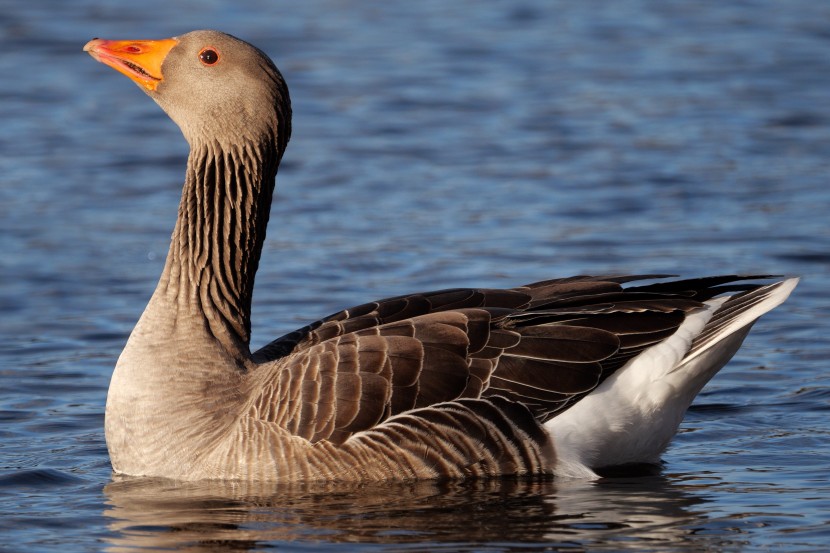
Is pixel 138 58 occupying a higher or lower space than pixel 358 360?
higher

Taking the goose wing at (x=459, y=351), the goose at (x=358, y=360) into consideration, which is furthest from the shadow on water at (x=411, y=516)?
the goose wing at (x=459, y=351)

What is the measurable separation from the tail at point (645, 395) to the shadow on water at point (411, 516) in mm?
171

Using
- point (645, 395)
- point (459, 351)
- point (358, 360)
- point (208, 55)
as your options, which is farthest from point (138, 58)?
point (645, 395)

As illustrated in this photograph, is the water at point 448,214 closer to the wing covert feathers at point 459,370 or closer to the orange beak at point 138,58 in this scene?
the wing covert feathers at point 459,370

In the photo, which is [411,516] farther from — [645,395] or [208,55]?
[208,55]

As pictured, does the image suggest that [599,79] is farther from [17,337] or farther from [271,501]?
[271,501]

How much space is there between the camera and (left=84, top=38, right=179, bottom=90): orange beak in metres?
8.79

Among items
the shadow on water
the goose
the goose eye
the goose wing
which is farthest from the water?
the goose eye

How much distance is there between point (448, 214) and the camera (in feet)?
45.2

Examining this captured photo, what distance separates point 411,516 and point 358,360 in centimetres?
88

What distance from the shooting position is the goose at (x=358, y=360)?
26.2 ft

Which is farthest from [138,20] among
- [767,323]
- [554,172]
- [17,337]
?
[767,323]

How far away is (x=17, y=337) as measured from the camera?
36.4ft

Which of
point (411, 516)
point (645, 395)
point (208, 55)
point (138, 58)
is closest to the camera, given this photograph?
point (411, 516)
